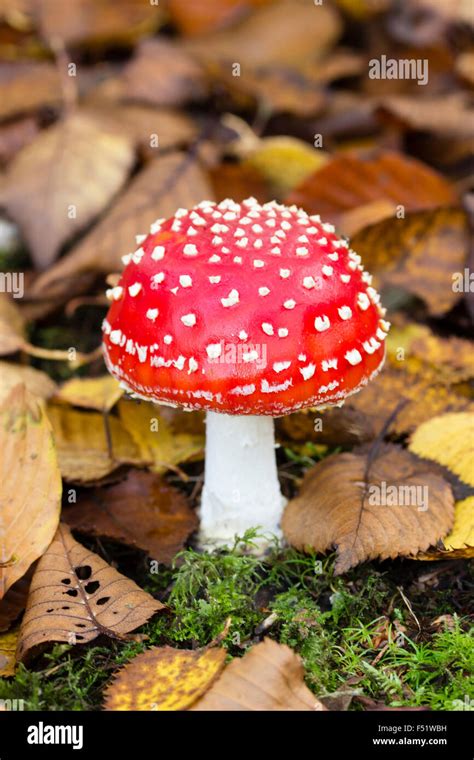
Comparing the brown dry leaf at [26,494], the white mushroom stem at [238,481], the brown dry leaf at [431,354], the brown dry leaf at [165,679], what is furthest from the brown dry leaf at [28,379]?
the brown dry leaf at [431,354]

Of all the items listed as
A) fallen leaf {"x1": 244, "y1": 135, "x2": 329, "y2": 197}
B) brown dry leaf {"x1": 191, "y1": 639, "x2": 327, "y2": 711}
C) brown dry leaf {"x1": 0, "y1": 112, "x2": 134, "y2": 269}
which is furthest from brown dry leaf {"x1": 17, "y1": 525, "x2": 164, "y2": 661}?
fallen leaf {"x1": 244, "y1": 135, "x2": 329, "y2": 197}

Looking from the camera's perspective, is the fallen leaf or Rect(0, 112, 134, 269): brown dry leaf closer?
Rect(0, 112, 134, 269): brown dry leaf

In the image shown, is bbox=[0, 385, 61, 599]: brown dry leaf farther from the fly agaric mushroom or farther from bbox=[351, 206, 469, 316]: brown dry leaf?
bbox=[351, 206, 469, 316]: brown dry leaf

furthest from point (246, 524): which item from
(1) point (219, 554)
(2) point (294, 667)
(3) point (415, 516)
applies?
(2) point (294, 667)

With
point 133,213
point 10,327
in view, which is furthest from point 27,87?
point 10,327

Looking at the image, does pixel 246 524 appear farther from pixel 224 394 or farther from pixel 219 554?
pixel 224 394

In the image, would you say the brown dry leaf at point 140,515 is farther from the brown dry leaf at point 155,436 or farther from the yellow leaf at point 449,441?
the yellow leaf at point 449,441

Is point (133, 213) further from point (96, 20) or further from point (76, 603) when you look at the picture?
point (96, 20)

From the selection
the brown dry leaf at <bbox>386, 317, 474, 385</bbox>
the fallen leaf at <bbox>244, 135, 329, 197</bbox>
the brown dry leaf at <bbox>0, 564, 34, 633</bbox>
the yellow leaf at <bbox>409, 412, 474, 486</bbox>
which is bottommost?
the brown dry leaf at <bbox>0, 564, 34, 633</bbox>
